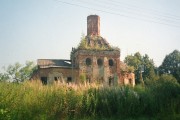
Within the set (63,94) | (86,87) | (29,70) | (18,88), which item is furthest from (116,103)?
(29,70)

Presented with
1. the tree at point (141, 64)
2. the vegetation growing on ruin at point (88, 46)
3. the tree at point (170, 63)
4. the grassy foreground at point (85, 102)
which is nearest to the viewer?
the grassy foreground at point (85, 102)

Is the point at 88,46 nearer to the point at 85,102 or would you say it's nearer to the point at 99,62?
the point at 99,62

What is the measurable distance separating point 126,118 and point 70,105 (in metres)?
2.77

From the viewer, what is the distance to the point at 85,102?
1278 cm

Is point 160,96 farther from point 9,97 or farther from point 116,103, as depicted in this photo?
point 9,97

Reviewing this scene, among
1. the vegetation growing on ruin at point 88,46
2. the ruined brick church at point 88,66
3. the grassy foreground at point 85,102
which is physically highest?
the vegetation growing on ruin at point 88,46

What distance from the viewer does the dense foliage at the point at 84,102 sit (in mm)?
10603

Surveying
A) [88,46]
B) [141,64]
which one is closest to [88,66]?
[88,46]

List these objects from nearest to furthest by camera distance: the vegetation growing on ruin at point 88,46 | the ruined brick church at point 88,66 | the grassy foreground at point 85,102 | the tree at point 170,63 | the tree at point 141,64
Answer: the grassy foreground at point 85,102, the ruined brick church at point 88,66, the vegetation growing on ruin at point 88,46, the tree at point 141,64, the tree at point 170,63

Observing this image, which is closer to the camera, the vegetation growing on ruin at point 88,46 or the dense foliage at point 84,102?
the dense foliage at point 84,102

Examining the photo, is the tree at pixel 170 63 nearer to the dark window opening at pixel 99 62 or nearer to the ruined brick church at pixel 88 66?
the ruined brick church at pixel 88 66

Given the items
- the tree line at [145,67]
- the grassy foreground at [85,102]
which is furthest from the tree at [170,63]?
the grassy foreground at [85,102]

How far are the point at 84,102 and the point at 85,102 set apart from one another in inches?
3.7

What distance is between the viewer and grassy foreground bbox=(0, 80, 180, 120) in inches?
417
